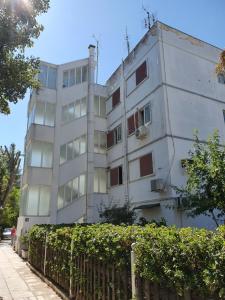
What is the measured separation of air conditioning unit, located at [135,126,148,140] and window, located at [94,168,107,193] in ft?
18.3

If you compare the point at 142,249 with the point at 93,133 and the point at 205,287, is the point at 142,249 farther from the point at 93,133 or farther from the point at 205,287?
the point at 93,133

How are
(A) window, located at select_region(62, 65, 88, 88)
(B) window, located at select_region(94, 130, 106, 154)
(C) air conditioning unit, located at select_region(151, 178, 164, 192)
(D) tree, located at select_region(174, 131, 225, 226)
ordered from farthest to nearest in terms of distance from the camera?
(A) window, located at select_region(62, 65, 88, 88) → (B) window, located at select_region(94, 130, 106, 154) → (C) air conditioning unit, located at select_region(151, 178, 164, 192) → (D) tree, located at select_region(174, 131, 225, 226)

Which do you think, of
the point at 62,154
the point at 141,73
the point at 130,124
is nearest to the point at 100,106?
the point at 130,124

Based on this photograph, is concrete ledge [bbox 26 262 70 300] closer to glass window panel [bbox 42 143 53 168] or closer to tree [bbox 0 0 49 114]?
tree [bbox 0 0 49 114]

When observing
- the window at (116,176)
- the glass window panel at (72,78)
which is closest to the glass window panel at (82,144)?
the window at (116,176)

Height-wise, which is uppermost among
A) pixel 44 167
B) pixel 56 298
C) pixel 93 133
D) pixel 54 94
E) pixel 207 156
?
pixel 54 94

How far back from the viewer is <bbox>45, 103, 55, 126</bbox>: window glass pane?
21.9 metres

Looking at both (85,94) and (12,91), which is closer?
(12,91)

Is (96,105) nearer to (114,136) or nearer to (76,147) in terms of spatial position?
(114,136)

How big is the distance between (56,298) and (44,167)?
45.9 feet

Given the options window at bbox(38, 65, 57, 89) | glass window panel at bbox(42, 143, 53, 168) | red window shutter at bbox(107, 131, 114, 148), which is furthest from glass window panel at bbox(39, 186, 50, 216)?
window at bbox(38, 65, 57, 89)

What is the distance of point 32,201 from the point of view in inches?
789

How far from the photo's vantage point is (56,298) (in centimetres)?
774

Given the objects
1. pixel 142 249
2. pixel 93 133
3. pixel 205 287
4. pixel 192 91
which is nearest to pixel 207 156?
pixel 192 91
